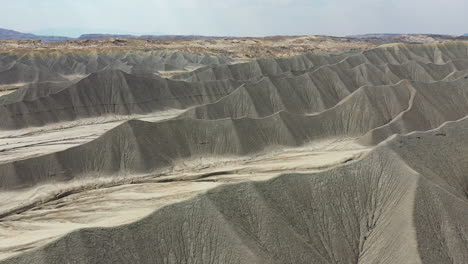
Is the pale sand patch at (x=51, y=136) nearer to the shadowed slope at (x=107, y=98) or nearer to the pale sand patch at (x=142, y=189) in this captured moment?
the shadowed slope at (x=107, y=98)

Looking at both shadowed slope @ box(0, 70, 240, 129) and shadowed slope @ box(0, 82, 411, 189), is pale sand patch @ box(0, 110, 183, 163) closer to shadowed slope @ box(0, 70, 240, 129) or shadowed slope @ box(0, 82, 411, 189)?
shadowed slope @ box(0, 70, 240, 129)

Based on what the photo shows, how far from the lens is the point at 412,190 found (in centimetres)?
1995

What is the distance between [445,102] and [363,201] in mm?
31187

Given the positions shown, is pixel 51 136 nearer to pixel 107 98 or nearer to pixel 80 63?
pixel 107 98

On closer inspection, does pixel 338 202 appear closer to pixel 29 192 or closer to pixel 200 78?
pixel 29 192

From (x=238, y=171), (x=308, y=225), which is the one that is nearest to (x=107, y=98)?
(x=238, y=171)

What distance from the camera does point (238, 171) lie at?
103ft

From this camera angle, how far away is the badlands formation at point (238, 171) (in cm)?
1770

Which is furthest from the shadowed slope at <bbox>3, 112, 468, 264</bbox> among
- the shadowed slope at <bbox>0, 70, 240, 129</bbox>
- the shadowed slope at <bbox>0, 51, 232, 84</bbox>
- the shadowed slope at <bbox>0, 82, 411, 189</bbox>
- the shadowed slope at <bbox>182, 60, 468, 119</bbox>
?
the shadowed slope at <bbox>0, 51, 232, 84</bbox>

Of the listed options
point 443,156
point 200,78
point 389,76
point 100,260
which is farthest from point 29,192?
point 389,76

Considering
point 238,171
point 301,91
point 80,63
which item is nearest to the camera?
point 238,171

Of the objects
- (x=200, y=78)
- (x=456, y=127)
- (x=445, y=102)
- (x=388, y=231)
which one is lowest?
(x=388, y=231)

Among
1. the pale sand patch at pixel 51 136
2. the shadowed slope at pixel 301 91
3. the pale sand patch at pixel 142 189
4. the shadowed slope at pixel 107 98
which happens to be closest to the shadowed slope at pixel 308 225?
the pale sand patch at pixel 142 189

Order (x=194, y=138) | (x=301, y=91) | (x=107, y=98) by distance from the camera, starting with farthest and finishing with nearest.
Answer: (x=107, y=98) < (x=301, y=91) < (x=194, y=138)
